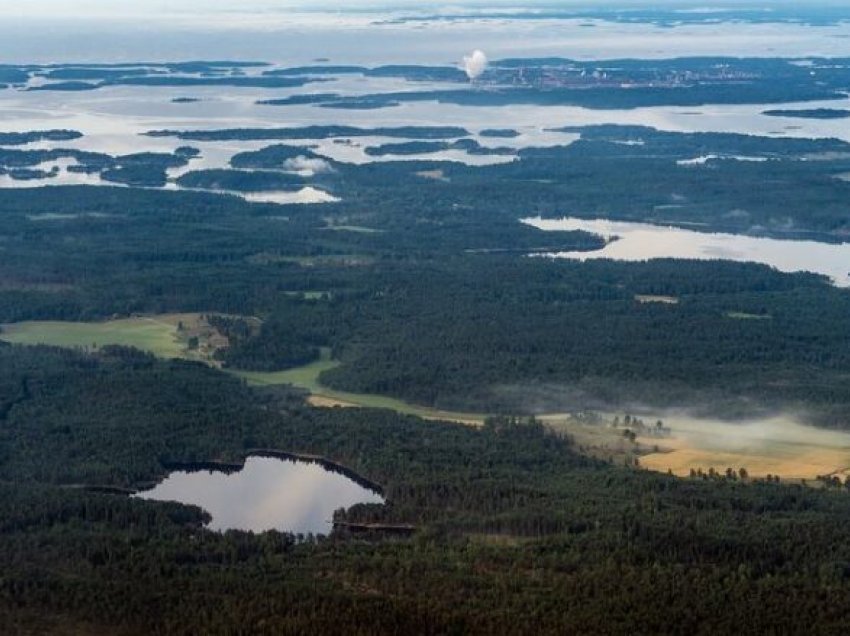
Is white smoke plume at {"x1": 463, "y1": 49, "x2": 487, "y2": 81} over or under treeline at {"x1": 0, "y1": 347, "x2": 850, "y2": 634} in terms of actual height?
under

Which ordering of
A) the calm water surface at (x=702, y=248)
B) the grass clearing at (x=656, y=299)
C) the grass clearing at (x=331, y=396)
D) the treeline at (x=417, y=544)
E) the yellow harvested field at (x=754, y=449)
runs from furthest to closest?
the calm water surface at (x=702, y=248), the grass clearing at (x=656, y=299), the grass clearing at (x=331, y=396), the yellow harvested field at (x=754, y=449), the treeline at (x=417, y=544)

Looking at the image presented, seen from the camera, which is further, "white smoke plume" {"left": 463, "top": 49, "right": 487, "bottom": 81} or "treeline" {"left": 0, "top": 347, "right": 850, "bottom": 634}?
"white smoke plume" {"left": 463, "top": 49, "right": 487, "bottom": 81}

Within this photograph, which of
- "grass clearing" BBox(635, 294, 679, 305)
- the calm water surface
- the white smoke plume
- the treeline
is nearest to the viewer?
the treeline

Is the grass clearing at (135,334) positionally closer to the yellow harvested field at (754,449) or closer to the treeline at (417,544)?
the treeline at (417,544)

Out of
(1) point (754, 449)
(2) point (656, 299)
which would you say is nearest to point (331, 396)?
(1) point (754, 449)

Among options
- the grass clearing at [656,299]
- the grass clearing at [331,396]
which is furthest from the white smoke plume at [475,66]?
the grass clearing at [331,396]

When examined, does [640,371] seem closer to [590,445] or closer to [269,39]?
[590,445]

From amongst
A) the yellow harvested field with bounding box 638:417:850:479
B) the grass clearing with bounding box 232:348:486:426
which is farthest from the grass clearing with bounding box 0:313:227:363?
the yellow harvested field with bounding box 638:417:850:479

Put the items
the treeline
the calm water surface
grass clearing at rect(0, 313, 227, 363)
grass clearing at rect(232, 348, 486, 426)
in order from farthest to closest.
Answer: the calm water surface < grass clearing at rect(0, 313, 227, 363) < grass clearing at rect(232, 348, 486, 426) < the treeline

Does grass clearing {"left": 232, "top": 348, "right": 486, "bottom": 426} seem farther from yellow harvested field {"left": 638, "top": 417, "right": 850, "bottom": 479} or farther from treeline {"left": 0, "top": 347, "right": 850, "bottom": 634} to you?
yellow harvested field {"left": 638, "top": 417, "right": 850, "bottom": 479}

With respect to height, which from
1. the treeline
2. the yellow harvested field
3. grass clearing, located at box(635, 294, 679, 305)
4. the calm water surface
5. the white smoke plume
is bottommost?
the white smoke plume

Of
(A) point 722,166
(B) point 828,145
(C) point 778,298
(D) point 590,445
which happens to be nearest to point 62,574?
(D) point 590,445
